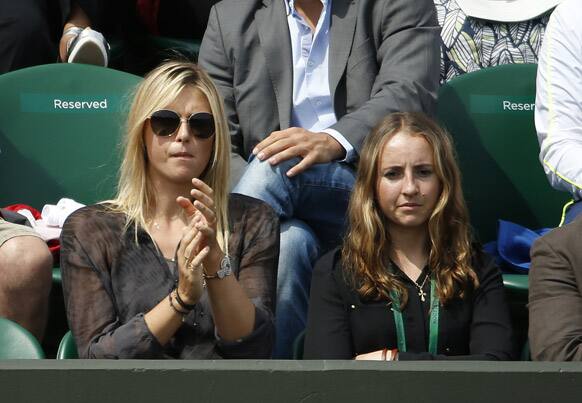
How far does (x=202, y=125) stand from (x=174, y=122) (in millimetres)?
73

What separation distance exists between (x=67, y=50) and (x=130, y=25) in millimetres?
767

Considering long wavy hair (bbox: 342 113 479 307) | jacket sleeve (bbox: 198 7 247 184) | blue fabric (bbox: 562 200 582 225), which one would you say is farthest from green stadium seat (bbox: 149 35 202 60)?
blue fabric (bbox: 562 200 582 225)

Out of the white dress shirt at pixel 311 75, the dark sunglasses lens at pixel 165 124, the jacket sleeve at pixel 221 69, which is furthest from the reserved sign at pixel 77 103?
the dark sunglasses lens at pixel 165 124

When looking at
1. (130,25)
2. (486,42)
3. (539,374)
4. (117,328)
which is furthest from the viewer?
(130,25)

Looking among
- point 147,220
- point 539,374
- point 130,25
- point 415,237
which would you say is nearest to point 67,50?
point 130,25

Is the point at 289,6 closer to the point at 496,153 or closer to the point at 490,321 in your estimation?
the point at 496,153

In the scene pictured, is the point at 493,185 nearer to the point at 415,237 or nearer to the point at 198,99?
the point at 415,237

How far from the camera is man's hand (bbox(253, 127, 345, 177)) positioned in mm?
3525

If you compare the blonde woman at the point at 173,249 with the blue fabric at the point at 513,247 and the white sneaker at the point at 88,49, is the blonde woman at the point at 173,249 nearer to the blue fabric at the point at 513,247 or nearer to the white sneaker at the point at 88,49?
the blue fabric at the point at 513,247

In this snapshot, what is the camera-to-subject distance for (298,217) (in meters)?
3.62

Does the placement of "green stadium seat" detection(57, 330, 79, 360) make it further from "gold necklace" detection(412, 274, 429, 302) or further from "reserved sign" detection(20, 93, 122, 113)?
"reserved sign" detection(20, 93, 122, 113)

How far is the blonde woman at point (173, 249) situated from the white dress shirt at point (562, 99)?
39.3 inches

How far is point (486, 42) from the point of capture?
14.4 ft

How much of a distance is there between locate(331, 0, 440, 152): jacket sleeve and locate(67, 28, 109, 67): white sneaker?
104 cm
